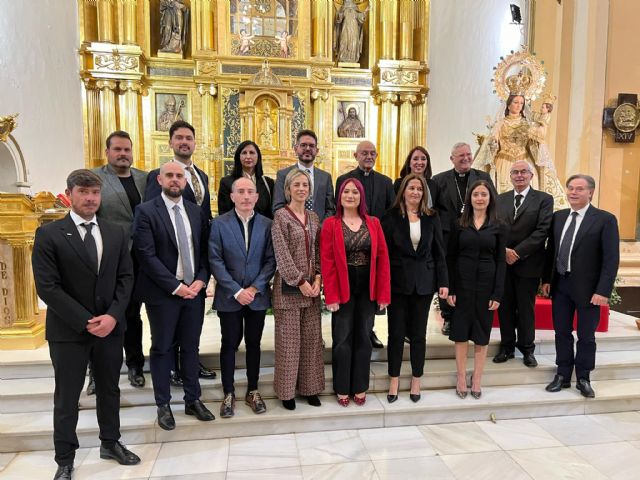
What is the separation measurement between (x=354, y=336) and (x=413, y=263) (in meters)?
0.63

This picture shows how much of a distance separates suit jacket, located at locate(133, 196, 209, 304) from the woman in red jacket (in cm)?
87

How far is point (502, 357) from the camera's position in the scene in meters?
3.59

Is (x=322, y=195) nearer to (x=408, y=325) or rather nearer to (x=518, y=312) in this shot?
(x=408, y=325)

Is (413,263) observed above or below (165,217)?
below

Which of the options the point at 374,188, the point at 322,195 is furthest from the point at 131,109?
the point at 374,188

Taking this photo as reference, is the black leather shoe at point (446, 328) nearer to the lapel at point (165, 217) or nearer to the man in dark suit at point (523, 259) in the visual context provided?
the man in dark suit at point (523, 259)

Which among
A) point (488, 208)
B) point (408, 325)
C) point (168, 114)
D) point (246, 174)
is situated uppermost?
point (168, 114)

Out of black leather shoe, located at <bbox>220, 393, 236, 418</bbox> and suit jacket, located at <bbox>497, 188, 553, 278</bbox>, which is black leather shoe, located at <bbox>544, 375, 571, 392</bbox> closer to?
suit jacket, located at <bbox>497, 188, 553, 278</bbox>

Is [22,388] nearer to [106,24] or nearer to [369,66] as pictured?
[106,24]

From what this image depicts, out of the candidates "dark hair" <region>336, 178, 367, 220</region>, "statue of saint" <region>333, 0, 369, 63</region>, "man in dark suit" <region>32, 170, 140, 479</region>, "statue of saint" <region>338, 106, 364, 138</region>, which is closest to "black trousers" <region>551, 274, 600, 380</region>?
"dark hair" <region>336, 178, 367, 220</region>

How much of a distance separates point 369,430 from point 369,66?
7513mm

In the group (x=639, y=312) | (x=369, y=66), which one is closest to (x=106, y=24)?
(x=369, y=66)

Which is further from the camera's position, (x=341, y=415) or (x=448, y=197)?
(x=448, y=197)

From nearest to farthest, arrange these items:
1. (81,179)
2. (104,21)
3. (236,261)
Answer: (81,179), (236,261), (104,21)
